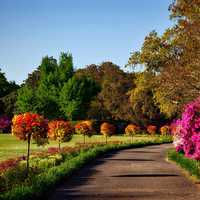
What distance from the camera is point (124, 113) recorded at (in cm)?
10144

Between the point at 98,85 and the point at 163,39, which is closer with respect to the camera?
the point at 163,39

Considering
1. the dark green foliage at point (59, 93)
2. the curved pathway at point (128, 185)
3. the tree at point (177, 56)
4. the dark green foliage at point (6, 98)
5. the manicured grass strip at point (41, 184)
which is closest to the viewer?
the manicured grass strip at point (41, 184)

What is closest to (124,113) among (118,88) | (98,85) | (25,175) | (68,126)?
(118,88)

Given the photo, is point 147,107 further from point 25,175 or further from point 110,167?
point 25,175

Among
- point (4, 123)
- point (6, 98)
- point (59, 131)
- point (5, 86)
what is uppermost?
point (5, 86)

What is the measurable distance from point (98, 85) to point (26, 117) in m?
89.9

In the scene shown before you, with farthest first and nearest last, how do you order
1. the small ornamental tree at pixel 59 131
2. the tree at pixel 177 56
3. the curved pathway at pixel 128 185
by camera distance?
the small ornamental tree at pixel 59 131, the tree at pixel 177 56, the curved pathway at pixel 128 185

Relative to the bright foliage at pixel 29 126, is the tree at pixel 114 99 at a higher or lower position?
higher

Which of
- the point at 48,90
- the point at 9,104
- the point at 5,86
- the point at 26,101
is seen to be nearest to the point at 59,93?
the point at 48,90

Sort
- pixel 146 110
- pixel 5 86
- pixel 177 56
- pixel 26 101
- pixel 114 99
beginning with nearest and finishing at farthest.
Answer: pixel 177 56
pixel 146 110
pixel 26 101
pixel 114 99
pixel 5 86

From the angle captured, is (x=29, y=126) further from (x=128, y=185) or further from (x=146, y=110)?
(x=146, y=110)

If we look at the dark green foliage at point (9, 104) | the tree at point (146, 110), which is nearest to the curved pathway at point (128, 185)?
the tree at point (146, 110)

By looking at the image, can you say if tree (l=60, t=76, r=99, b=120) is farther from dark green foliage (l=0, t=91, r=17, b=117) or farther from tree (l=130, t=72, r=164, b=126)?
tree (l=130, t=72, r=164, b=126)

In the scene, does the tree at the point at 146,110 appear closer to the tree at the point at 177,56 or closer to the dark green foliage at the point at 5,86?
the tree at the point at 177,56
